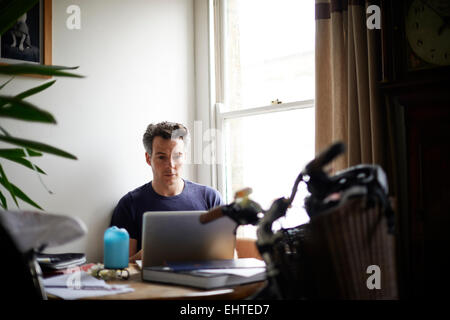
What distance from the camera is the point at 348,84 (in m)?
2.23

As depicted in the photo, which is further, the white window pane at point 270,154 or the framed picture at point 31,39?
the white window pane at point 270,154

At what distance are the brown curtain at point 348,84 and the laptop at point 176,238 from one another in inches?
33.6

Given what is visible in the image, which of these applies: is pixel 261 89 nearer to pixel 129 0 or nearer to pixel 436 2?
pixel 129 0

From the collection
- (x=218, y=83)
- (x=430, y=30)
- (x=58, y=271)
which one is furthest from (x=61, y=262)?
(x=218, y=83)

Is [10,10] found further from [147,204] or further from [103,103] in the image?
[147,204]

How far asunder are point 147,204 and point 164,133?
389mm

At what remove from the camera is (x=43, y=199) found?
8.03ft

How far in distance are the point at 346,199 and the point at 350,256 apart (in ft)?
0.38

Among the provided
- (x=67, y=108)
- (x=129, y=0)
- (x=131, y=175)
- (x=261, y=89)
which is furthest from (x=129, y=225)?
(x=129, y=0)

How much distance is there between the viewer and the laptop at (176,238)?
1609 mm

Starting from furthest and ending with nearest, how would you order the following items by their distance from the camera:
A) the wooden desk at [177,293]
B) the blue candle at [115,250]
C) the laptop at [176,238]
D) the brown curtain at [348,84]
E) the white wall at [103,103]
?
the white wall at [103,103] < the brown curtain at [348,84] < the blue candle at [115,250] < the laptop at [176,238] < the wooden desk at [177,293]

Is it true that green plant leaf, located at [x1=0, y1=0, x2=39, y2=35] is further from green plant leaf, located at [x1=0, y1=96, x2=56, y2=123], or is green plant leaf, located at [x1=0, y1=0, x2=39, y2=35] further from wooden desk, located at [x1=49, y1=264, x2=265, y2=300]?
wooden desk, located at [x1=49, y1=264, x2=265, y2=300]

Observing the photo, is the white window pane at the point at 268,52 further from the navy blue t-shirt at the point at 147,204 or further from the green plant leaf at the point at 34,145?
the green plant leaf at the point at 34,145

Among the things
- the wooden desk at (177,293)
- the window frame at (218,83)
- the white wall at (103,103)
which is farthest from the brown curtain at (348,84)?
the white wall at (103,103)
